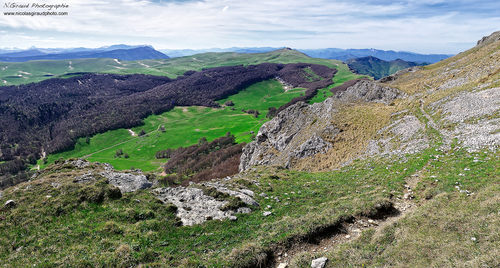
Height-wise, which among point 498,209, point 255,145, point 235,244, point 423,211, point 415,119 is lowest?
point 255,145

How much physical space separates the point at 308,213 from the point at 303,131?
39653mm

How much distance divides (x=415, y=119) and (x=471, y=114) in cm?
809

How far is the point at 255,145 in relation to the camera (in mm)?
71625

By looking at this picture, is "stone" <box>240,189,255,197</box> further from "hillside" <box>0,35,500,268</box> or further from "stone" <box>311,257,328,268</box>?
"stone" <box>311,257,328,268</box>

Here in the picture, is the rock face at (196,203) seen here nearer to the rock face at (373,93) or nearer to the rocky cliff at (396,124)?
the rocky cliff at (396,124)

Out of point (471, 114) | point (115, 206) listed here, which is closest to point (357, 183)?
point (471, 114)

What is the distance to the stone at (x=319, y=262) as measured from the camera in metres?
12.9

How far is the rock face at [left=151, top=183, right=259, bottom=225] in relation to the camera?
64.2 ft

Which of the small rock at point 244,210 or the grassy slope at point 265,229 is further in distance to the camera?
the small rock at point 244,210

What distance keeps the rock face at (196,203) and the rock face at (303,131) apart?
2435cm

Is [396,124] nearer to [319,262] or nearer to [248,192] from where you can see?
[248,192]

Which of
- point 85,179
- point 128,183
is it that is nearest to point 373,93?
point 128,183

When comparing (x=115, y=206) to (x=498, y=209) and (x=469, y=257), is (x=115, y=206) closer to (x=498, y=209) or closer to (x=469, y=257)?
(x=469, y=257)

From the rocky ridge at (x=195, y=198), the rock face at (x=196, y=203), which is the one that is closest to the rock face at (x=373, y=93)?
the rocky ridge at (x=195, y=198)
